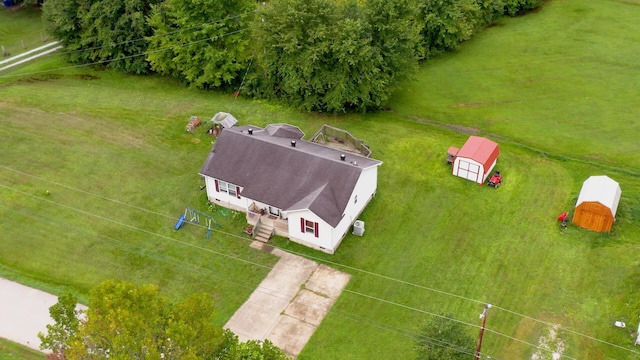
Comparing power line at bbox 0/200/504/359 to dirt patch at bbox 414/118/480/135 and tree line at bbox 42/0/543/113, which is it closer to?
tree line at bbox 42/0/543/113

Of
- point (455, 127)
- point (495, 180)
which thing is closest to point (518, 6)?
point (455, 127)

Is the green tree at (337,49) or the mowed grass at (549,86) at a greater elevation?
the green tree at (337,49)

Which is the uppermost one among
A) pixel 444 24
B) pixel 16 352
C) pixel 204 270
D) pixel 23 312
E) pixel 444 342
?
pixel 444 24

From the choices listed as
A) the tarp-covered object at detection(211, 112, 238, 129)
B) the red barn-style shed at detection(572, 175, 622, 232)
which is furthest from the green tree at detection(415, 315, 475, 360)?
the tarp-covered object at detection(211, 112, 238, 129)

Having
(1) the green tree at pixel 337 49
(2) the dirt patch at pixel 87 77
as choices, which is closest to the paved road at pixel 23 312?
(1) the green tree at pixel 337 49

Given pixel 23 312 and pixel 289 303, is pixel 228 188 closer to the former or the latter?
pixel 289 303

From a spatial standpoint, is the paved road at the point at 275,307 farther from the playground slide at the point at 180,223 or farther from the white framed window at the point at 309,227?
the playground slide at the point at 180,223
